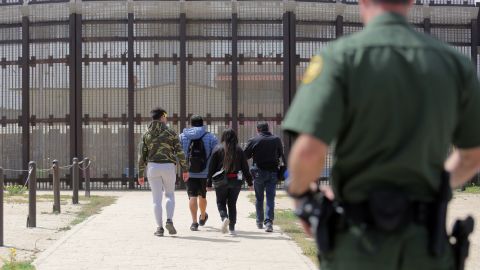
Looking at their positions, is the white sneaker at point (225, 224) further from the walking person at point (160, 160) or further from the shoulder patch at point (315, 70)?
the shoulder patch at point (315, 70)

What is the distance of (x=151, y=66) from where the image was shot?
20609 millimetres

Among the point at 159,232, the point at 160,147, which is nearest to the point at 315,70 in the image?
the point at 160,147

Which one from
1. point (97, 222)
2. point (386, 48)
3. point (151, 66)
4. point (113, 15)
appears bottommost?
point (97, 222)

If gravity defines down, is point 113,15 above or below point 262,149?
above

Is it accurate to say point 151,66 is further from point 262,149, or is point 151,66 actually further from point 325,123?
point 325,123

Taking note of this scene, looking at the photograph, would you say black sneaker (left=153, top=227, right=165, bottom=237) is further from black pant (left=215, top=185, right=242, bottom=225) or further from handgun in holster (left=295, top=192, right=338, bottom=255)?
handgun in holster (left=295, top=192, right=338, bottom=255)

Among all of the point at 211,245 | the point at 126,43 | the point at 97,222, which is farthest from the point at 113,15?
the point at 211,245

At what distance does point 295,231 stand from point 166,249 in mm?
2608

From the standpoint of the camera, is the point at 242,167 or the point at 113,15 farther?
the point at 113,15

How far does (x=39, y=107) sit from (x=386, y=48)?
748 inches

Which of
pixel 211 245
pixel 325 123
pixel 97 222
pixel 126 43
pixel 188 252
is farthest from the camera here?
pixel 126 43

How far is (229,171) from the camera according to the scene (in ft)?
35.2

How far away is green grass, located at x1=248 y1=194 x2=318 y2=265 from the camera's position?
8847mm

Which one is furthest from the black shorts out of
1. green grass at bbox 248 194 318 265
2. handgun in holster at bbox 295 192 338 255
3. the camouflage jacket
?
handgun in holster at bbox 295 192 338 255
